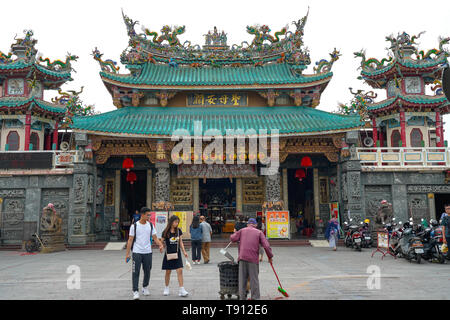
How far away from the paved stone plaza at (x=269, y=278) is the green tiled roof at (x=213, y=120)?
5.93 metres

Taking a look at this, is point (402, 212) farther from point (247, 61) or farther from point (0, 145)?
point (0, 145)

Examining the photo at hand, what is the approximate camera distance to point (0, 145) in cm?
2223

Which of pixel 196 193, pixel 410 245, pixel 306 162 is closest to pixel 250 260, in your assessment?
pixel 410 245

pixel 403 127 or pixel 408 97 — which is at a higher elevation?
pixel 408 97

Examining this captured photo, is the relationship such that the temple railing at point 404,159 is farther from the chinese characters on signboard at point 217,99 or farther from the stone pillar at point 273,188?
the chinese characters on signboard at point 217,99

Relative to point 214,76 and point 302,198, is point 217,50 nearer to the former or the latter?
point 214,76

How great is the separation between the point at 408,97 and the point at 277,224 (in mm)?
12622

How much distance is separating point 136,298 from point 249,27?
17.3 m

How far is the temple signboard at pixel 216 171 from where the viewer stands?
16.7 meters

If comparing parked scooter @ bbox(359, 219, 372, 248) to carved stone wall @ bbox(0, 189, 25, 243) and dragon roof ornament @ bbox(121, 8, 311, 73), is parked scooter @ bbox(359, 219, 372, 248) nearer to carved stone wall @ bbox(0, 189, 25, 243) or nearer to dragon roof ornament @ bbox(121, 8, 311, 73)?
dragon roof ornament @ bbox(121, 8, 311, 73)

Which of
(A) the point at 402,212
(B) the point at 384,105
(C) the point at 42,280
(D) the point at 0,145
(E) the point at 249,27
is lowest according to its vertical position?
(C) the point at 42,280

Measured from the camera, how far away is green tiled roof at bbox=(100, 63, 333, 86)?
1755cm

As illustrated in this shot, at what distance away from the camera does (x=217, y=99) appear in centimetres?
1866
